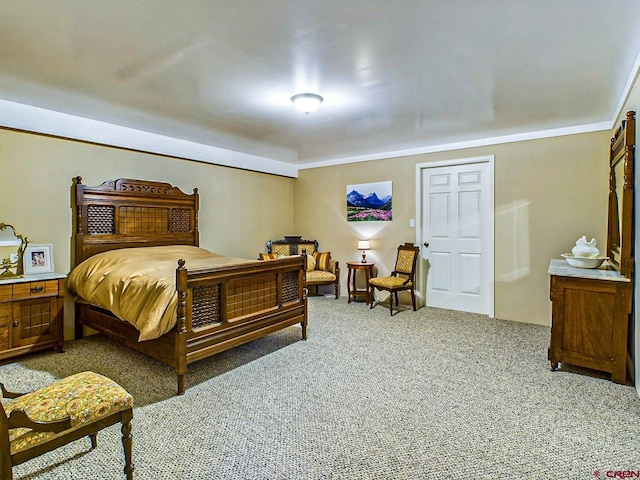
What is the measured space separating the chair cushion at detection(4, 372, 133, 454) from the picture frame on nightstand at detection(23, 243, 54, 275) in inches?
88.4

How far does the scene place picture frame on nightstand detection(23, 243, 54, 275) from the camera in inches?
137

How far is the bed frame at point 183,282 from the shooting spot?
2.72 meters

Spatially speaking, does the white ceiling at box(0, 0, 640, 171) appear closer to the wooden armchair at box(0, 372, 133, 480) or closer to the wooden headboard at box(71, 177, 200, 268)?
the wooden headboard at box(71, 177, 200, 268)

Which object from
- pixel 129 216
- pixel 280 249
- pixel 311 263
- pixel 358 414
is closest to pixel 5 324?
pixel 129 216

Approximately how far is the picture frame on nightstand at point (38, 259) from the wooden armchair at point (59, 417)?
2.18 m

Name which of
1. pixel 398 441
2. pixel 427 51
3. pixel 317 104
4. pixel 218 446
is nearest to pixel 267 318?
pixel 218 446

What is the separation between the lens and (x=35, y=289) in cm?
330

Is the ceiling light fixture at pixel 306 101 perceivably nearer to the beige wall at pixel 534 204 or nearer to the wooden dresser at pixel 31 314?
the beige wall at pixel 534 204

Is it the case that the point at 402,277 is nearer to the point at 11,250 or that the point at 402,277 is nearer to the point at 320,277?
the point at 320,277

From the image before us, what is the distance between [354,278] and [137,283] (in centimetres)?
344

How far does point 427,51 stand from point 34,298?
12.8ft

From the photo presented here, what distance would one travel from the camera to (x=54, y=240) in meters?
3.75

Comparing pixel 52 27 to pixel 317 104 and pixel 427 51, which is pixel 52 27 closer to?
pixel 317 104

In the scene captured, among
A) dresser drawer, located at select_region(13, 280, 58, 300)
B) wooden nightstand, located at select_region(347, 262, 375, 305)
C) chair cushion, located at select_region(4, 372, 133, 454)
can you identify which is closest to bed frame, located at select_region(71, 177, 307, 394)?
dresser drawer, located at select_region(13, 280, 58, 300)
